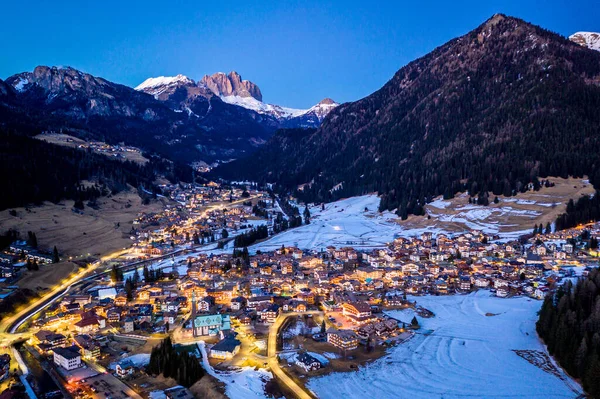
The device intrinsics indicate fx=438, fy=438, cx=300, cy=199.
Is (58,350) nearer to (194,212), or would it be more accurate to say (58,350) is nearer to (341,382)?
(341,382)

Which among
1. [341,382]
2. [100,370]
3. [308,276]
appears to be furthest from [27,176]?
[341,382]

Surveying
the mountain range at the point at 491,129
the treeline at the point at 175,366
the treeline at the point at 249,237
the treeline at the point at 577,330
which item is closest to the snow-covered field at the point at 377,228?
the treeline at the point at 249,237

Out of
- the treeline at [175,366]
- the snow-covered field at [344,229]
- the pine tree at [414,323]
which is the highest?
the snow-covered field at [344,229]

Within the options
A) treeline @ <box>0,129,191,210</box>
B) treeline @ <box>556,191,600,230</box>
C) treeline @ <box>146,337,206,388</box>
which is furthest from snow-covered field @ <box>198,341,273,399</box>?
treeline @ <box>0,129,191,210</box>

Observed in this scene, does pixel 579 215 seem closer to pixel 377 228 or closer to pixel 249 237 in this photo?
pixel 377 228

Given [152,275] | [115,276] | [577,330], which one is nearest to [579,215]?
[577,330]

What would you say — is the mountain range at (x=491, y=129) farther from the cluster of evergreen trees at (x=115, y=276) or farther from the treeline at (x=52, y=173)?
the cluster of evergreen trees at (x=115, y=276)
